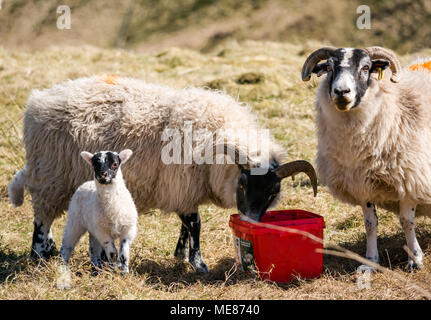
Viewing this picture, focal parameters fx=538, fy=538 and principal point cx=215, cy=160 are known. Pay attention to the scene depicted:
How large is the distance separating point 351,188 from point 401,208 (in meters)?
0.51

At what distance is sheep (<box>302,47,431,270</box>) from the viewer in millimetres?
4723

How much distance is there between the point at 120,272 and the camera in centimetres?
455

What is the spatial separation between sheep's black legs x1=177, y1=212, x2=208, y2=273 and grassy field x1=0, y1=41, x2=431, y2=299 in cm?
11

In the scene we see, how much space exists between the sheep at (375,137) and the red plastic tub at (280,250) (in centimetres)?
63

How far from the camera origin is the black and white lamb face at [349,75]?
14.7 feet

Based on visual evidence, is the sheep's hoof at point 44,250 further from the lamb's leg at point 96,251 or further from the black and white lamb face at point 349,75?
the black and white lamb face at point 349,75

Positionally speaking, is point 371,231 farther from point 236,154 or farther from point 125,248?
point 125,248

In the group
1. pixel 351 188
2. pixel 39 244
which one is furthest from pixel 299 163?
pixel 39 244

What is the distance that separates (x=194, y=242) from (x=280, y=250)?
1001mm

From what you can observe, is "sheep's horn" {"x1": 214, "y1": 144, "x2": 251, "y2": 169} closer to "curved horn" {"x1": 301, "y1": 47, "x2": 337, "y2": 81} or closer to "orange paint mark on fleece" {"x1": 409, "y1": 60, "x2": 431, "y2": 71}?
"curved horn" {"x1": 301, "y1": 47, "x2": 337, "y2": 81}

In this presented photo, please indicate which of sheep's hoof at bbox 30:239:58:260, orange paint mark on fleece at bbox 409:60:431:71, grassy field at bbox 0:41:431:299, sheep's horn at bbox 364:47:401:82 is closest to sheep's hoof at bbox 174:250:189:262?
grassy field at bbox 0:41:431:299

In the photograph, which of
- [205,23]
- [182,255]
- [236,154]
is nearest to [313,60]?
[236,154]

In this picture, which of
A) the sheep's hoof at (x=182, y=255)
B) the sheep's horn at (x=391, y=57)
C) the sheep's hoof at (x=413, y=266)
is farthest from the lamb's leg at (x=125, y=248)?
the sheep's horn at (x=391, y=57)

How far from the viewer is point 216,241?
592cm
